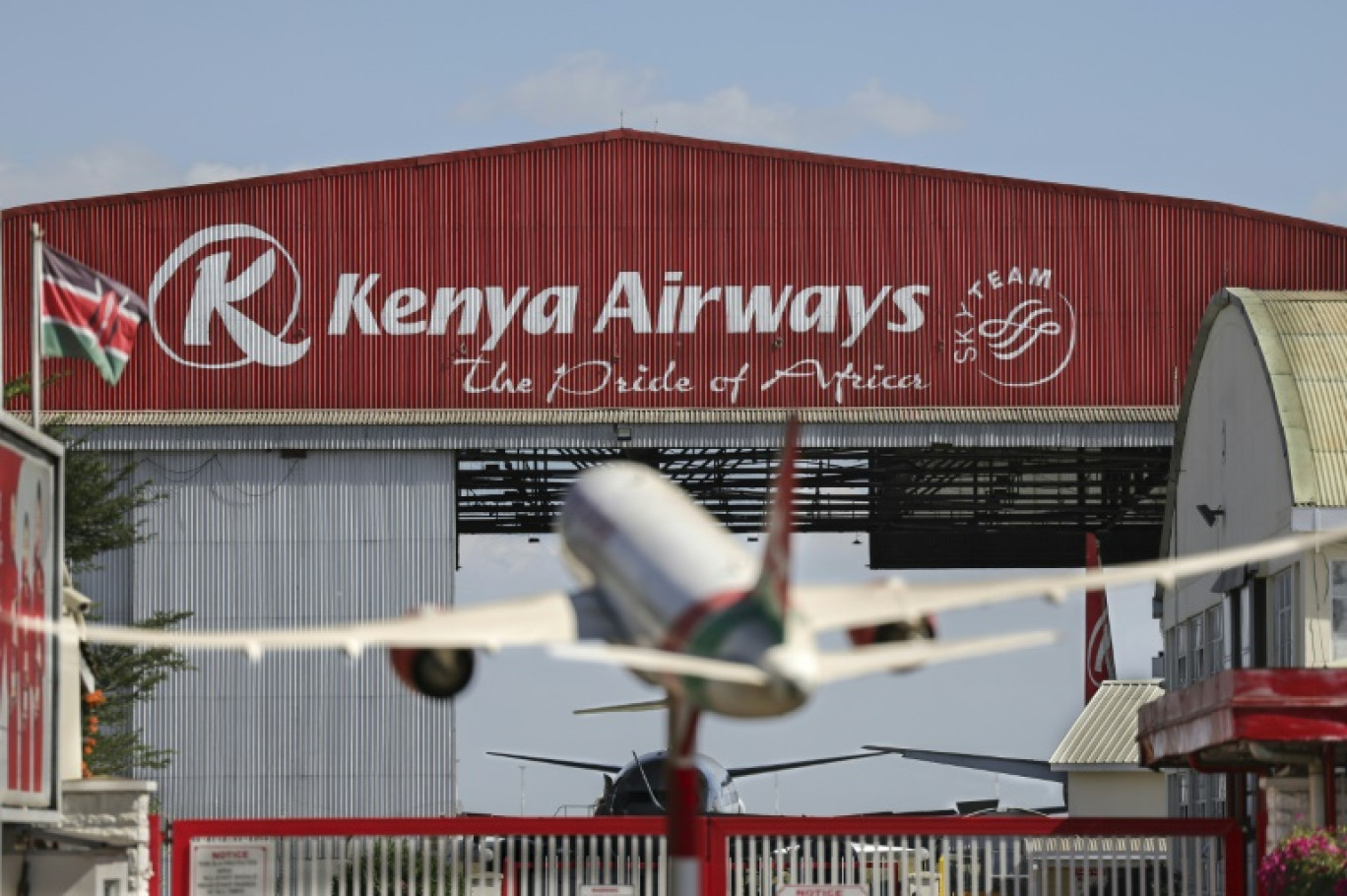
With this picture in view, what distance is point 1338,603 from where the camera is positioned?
133 ft

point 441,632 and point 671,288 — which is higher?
point 671,288

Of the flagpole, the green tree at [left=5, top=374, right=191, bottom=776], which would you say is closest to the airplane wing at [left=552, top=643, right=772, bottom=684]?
the flagpole

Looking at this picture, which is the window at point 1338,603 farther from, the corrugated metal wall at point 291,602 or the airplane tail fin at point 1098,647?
the airplane tail fin at point 1098,647

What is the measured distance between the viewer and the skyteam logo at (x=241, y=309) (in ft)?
212

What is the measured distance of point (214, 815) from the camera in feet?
205

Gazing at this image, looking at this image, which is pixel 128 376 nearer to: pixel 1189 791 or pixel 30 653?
pixel 1189 791

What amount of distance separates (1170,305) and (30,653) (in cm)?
4211

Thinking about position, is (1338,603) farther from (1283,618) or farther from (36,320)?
(36,320)

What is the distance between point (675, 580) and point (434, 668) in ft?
7.14

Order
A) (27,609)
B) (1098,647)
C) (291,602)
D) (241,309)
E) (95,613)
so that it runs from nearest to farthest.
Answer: (27,609) < (95,613) < (291,602) < (241,309) < (1098,647)

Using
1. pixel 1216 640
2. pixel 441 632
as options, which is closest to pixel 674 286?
pixel 1216 640

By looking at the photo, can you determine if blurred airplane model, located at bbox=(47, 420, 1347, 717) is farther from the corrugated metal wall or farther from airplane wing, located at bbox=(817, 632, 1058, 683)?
the corrugated metal wall

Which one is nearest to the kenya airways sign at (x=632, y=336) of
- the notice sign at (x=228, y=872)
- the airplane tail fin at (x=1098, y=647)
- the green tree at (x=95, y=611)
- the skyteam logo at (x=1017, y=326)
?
the skyteam logo at (x=1017, y=326)

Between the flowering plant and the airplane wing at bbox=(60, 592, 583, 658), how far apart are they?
16.4 m
